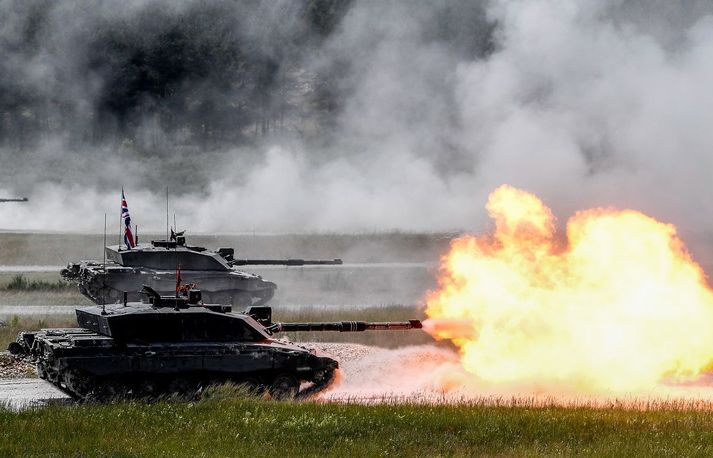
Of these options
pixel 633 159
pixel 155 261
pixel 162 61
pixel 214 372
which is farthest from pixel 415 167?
pixel 214 372

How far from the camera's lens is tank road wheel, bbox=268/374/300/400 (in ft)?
80.8

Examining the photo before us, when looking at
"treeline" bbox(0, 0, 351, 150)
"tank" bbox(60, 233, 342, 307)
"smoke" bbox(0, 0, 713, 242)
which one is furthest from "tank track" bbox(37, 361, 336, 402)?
"treeline" bbox(0, 0, 351, 150)

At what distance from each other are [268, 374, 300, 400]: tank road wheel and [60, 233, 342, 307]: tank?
13.7 m

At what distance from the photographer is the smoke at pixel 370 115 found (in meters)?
63.8

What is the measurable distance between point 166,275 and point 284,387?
1484cm

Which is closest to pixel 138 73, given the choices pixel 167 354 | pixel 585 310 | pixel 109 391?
pixel 585 310

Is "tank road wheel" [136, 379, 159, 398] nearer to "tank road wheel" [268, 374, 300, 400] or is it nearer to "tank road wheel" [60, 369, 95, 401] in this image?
"tank road wheel" [60, 369, 95, 401]

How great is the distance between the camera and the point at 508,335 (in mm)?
29359

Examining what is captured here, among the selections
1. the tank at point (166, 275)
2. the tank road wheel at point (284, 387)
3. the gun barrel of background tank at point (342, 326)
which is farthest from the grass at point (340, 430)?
the tank at point (166, 275)

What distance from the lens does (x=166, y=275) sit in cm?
3881

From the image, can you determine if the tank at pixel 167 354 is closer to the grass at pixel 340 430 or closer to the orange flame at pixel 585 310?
the grass at pixel 340 430

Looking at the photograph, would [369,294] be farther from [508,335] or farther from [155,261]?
[508,335]

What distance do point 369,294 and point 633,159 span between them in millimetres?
21164

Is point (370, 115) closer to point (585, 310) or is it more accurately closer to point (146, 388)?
point (585, 310)
